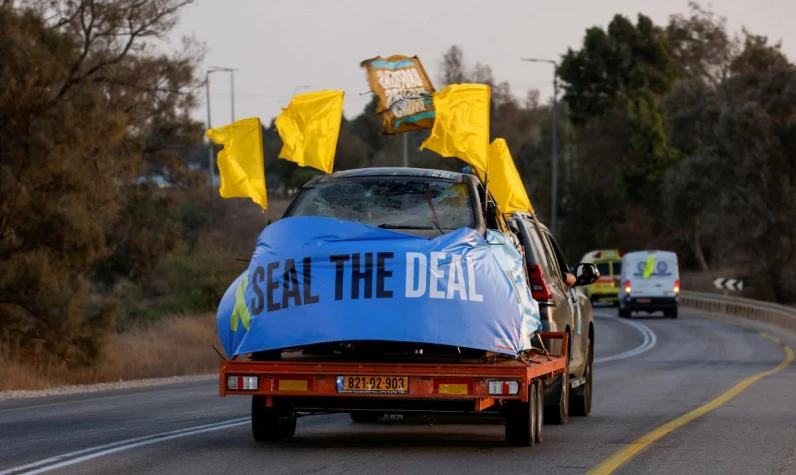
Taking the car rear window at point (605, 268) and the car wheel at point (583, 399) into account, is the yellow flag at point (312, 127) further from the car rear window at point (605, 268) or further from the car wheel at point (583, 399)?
the car rear window at point (605, 268)

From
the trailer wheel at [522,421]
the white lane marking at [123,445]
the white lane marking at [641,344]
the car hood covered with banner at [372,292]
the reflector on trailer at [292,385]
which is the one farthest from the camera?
the white lane marking at [641,344]

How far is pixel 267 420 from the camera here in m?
10.9

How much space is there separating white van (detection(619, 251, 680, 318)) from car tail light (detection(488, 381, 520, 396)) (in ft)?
131

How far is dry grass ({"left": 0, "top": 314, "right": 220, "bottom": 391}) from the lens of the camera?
2661cm

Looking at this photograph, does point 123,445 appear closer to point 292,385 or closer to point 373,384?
point 292,385

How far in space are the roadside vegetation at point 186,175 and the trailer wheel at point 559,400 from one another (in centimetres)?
1252

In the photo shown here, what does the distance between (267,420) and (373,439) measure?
116cm

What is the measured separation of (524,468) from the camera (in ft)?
31.4

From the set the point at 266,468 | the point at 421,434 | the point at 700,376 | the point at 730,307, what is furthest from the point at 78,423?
the point at 730,307

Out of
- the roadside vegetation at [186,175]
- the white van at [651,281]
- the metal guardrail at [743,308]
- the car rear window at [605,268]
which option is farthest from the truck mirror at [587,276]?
the car rear window at [605,268]

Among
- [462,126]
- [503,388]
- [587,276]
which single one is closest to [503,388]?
[503,388]

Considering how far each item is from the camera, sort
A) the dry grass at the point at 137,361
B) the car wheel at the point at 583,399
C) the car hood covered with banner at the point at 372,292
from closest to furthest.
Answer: the car hood covered with banner at the point at 372,292
the car wheel at the point at 583,399
the dry grass at the point at 137,361

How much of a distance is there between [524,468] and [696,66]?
235ft

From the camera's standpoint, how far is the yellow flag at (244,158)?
455 inches
